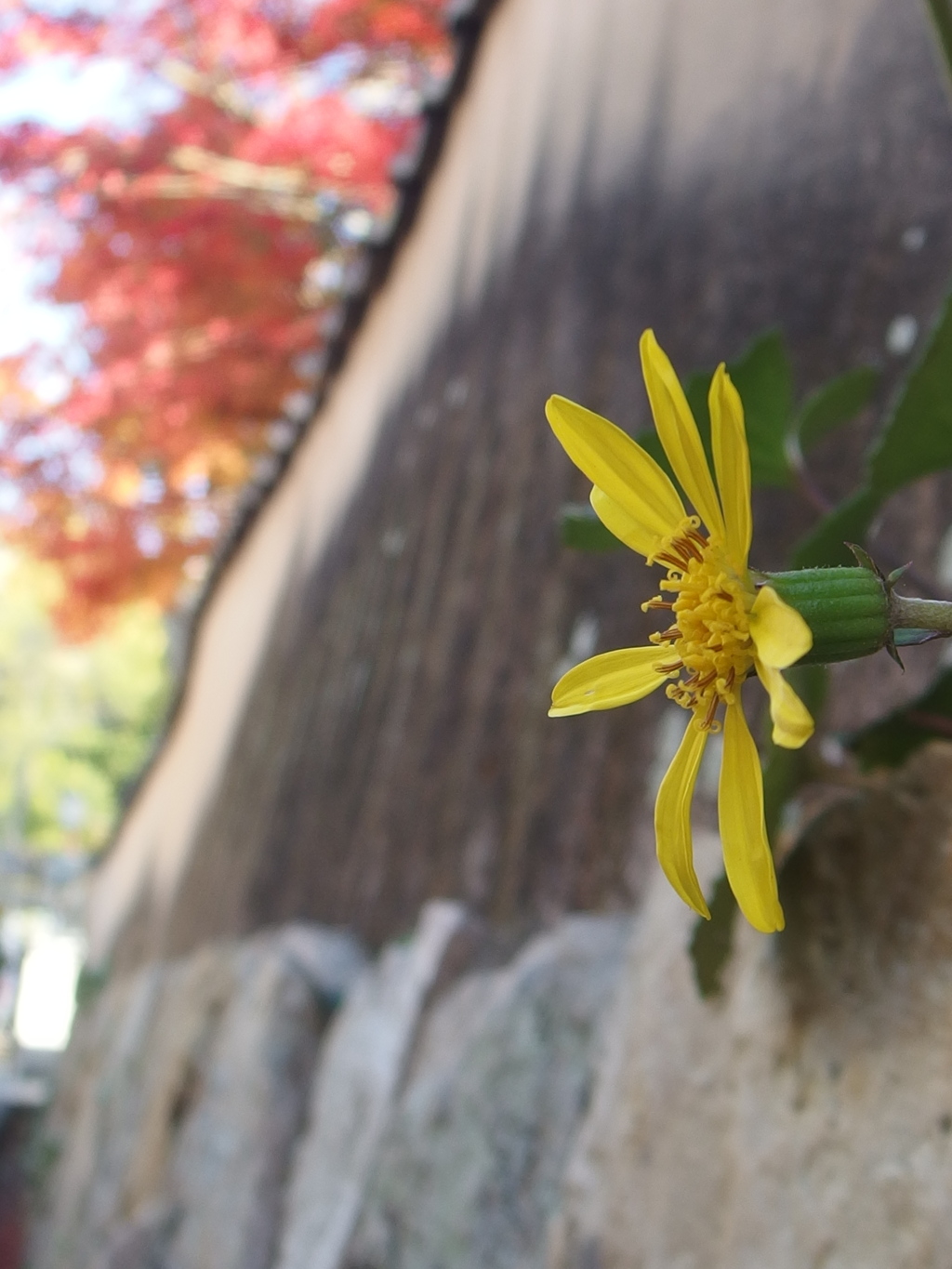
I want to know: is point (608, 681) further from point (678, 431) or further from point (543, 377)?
point (543, 377)

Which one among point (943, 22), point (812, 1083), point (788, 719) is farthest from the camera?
point (812, 1083)

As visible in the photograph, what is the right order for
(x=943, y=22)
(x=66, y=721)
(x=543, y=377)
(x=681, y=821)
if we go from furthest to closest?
(x=66, y=721) → (x=543, y=377) → (x=943, y=22) → (x=681, y=821)

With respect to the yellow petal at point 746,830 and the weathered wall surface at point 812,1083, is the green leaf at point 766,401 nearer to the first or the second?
the weathered wall surface at point 812,1083

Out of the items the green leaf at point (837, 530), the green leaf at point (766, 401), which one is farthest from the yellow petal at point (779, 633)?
the green leaf at point (766, 401)

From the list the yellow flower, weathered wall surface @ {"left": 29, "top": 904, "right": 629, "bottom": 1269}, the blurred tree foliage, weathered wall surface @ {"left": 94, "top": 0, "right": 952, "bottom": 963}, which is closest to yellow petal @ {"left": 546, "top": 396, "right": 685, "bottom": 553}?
the yellow flower

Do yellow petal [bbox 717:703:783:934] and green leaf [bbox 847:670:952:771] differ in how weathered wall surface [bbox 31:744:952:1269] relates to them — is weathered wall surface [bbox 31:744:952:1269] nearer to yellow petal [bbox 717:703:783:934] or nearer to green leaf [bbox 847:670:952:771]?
green leaf [bbox 847:670:952:771]

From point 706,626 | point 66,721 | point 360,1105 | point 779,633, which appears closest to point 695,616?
point 706,626

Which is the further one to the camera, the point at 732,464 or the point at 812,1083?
the point at 812,1083
